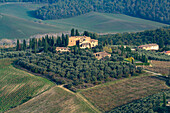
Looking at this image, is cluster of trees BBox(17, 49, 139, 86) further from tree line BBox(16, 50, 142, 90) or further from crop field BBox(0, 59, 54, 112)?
crop field BBox(0, 59, 54, 112)

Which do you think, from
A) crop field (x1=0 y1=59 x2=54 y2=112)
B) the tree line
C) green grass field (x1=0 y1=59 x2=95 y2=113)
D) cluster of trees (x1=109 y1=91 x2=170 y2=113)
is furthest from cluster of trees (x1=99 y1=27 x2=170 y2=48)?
cluster of trees (x1=109 y1=91 x2=170 y2=113)

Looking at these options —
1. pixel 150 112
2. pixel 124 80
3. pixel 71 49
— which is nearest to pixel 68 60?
pixel 71 49

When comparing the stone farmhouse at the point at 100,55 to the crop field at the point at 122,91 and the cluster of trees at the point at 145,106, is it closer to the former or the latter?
the crop field at the point at 122,91

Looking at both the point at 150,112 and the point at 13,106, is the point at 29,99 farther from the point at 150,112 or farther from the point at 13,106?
the point at 150,112

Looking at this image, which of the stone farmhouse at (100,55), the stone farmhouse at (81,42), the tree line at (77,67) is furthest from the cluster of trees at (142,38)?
the tree line at (77,67)

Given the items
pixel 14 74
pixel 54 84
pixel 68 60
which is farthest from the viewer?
pixel 68 60

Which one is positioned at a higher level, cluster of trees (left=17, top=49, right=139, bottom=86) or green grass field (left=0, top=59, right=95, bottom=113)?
cluster of trees (left=17, top=49, right=139, bottom=86)
